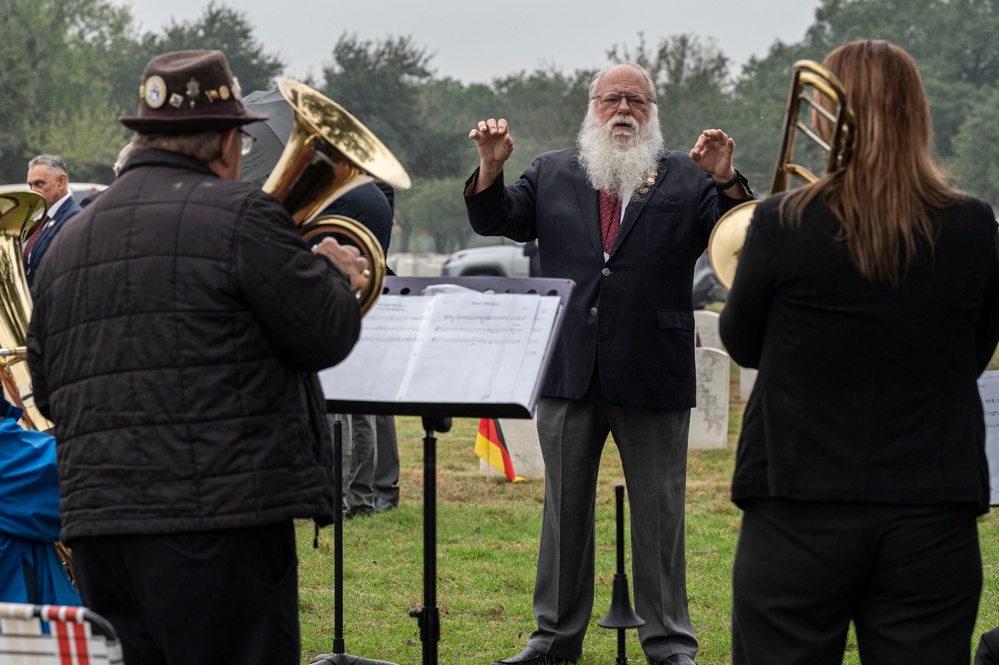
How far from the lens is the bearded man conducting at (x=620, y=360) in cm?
427

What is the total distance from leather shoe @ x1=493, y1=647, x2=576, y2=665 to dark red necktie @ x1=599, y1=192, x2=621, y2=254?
1.47 metres

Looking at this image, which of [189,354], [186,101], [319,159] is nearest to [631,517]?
[319,159]

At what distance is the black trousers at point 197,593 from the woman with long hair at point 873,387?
3.41ft

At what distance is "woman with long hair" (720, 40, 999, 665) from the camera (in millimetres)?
2498

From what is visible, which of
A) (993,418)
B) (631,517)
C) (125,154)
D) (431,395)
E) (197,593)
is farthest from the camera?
(631,517)

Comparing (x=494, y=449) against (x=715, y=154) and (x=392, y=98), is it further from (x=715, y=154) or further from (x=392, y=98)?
(x=392, y=98)

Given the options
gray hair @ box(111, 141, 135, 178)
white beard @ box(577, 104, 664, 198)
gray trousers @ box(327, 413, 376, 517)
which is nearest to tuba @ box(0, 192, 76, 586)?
gray hair @ box(111, 141, 135, 178)

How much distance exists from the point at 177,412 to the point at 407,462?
22.5 ft

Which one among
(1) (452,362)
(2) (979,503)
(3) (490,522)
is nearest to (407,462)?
(3) (490,522)

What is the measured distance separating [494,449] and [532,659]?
392 cm

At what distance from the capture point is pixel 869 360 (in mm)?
2514

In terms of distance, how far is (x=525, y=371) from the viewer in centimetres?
303

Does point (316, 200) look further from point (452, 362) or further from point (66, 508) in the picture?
point (66, 508)

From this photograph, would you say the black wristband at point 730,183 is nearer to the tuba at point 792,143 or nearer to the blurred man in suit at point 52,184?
the tuba at point 792,143
